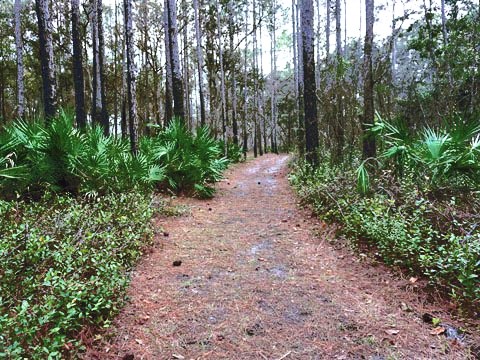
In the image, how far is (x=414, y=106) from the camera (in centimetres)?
1313

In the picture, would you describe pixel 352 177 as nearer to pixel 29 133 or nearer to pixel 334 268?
pixel 334 268

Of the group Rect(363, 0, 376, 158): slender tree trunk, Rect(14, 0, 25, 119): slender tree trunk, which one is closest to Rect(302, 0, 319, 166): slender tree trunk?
Rect(363, 0, 376, 158): slender tree trunk

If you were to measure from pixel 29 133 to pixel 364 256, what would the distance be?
569cm

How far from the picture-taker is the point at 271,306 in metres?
3.11

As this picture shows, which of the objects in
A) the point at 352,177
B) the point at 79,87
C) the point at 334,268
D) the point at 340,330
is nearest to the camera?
the point at 340,330

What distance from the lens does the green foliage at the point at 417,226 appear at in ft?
9.78

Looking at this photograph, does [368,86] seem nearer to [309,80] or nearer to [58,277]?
[309,80]

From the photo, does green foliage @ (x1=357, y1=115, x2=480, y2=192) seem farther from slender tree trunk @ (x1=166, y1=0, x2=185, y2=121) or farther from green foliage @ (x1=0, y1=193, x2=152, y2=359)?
slender tree trunk @ (x1=166, y1=0, x2=185, y2=121)

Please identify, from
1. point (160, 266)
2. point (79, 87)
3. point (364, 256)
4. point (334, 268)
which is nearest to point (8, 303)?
point (160, 266)

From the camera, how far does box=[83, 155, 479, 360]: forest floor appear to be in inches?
98.3

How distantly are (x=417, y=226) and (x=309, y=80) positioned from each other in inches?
260

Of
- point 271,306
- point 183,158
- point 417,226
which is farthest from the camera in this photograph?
point 183,158

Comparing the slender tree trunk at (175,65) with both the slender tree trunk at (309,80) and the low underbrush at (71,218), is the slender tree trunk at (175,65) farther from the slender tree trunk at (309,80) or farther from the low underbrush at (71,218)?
the slender tree trunk at (309,80)

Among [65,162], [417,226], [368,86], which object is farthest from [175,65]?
[417,226]
